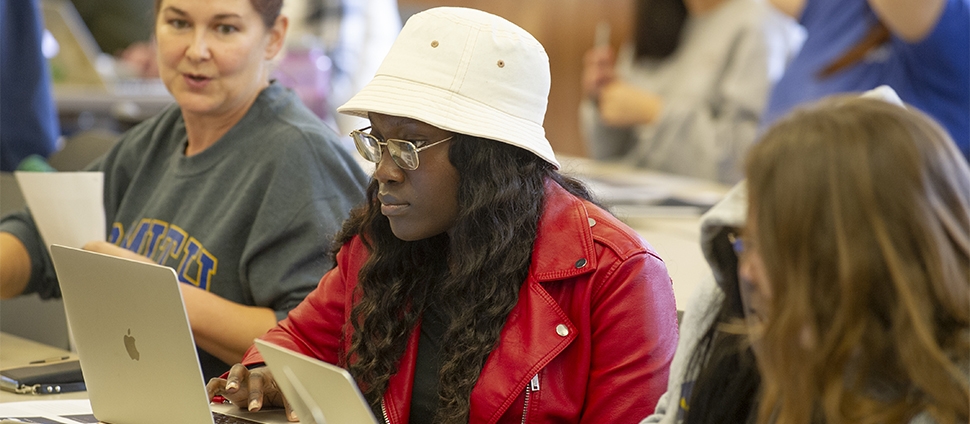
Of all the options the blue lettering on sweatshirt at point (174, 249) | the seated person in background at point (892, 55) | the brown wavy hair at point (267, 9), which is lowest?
the seated person in background at point (892, 55)

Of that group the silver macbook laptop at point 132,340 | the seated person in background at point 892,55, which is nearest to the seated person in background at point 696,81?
the seated person in background at point 892,55

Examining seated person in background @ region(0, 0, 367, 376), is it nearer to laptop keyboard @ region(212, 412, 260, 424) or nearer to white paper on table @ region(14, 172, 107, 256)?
white paper on table @ region(14, 172, 107, 256)

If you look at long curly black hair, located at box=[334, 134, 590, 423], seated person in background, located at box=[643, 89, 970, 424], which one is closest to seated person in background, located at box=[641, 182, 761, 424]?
seated person in background, located at box=[643, 89, 970, 424]

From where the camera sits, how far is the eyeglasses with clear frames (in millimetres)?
1386

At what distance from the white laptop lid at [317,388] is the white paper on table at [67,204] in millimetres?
844

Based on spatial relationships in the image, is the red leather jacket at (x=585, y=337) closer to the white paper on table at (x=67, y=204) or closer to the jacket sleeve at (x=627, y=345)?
the jacket sleeve at (x=627, y=345)

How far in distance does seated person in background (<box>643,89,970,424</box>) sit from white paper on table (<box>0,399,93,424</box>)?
2.72 ft

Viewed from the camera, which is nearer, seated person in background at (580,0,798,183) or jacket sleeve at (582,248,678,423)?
jacket sleeve at (582,248,678,423)

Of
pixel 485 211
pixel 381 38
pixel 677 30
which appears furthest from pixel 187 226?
pixel 677 30

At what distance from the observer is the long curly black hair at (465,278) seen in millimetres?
1404

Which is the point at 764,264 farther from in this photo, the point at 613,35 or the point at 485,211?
the point at 613,35

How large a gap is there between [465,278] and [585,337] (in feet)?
0.63

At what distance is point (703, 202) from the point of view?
2857 millimetres

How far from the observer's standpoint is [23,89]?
3.06 m
